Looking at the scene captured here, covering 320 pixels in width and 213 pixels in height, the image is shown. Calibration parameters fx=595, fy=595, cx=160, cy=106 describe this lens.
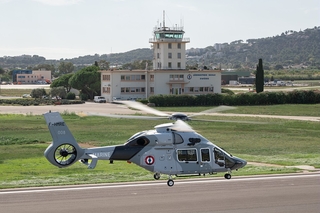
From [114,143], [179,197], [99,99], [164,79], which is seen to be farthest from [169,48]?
[179,197]

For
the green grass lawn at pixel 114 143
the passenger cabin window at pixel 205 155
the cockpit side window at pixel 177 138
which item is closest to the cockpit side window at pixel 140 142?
the cockpit side window at pixel 177 138

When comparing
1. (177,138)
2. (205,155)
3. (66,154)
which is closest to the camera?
(66,154)

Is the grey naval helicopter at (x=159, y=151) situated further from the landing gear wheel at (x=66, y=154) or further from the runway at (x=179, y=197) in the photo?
the runway at (x=179, y=197)

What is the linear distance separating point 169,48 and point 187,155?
8740cm

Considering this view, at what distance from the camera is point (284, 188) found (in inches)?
1387

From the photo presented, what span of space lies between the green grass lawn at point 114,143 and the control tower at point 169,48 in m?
28.7

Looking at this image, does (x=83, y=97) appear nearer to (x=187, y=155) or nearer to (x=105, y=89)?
(x=105, y=89)

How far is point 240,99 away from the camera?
327 feet

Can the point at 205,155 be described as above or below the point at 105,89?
below

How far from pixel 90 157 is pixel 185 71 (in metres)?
85.1

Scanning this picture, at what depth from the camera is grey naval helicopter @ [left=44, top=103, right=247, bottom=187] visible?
82.0 feet

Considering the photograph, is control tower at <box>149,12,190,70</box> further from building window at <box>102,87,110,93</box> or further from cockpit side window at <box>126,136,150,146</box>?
cockpit side window at <box>126,136,150,146</box>

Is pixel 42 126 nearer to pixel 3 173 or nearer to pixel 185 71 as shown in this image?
pixel 3 173

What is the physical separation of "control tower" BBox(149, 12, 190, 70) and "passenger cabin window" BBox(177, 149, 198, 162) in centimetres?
8608
